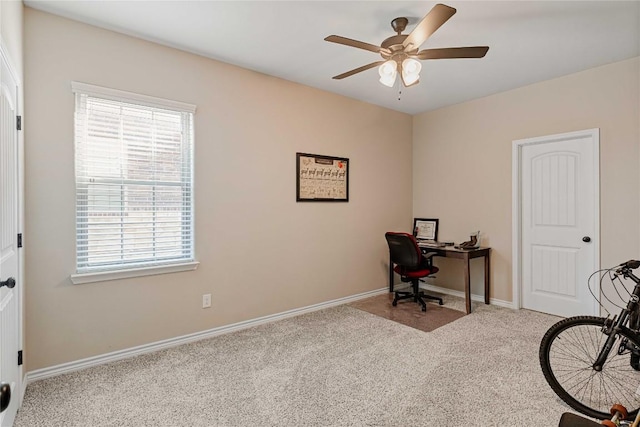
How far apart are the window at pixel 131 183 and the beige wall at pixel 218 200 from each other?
0.28ft

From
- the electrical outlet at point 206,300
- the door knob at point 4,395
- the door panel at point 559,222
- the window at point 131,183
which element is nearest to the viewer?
the door knob at point 4,395

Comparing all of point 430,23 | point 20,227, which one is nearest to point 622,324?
point 430,23

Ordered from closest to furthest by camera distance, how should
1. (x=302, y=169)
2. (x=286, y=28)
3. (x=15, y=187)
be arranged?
(x=15, y=187) < (x=286, y=28) < (x=302, y=169)

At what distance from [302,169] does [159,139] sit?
5.06 feet

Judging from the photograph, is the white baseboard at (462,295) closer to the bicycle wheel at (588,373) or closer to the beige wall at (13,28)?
the bicycle wheel at (588,373)

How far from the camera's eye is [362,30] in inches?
107

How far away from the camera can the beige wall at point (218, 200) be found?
8.09ft

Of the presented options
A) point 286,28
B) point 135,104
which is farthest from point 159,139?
point 286,28

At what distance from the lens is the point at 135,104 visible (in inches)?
111

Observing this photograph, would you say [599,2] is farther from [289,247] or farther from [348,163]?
[289,247]

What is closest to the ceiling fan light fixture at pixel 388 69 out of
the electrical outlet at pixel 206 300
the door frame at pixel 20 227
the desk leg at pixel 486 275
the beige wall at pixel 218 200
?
the beige wall at pixel 218 200

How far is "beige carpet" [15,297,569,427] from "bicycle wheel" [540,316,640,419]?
141mm

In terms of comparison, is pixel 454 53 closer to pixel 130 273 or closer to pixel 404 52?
pixel 404 52

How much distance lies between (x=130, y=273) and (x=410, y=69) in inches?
106
